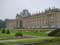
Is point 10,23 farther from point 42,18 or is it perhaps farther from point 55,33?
point 42,18

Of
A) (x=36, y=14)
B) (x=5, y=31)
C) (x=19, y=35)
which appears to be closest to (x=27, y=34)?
(x=19, y=35)

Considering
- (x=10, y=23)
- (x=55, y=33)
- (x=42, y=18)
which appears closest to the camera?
(x=55, y=33)

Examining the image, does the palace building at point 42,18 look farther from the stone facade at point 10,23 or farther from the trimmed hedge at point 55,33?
the trimmed hedge at point 55,33

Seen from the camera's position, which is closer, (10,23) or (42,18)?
(10,23)

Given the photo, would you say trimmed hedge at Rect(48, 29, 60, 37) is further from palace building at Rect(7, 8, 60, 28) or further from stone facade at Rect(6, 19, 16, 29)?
stone facade at Rect(6, 19, 16, 29)

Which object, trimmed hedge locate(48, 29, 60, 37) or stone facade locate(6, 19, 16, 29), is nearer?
trimmed hedge locate(48, 29, 60, 37)

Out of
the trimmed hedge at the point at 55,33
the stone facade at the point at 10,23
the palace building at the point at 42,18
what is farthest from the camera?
the palace building at the point at 42,18

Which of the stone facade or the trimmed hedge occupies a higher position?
the stone facade

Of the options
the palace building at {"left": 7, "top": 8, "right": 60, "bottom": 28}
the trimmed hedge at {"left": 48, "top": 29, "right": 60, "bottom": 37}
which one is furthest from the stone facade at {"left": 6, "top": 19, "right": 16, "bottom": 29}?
the trimmed hedge at {"left": 48, "top": 29, "right": 60, "bottom": 37}

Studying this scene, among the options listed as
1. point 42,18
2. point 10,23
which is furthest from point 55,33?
point 42,18

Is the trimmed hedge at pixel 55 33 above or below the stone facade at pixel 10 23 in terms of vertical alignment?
below

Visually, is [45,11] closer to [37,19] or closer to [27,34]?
[37,19]

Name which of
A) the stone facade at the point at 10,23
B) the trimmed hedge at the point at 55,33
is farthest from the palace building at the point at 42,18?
the trimmed hedge at the point at 55,33

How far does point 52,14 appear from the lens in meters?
21.3
